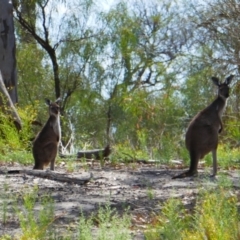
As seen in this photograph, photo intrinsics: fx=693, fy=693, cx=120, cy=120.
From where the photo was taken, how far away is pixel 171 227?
168 inches

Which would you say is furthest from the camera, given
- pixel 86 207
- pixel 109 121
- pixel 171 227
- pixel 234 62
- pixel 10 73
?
pixel 109 121

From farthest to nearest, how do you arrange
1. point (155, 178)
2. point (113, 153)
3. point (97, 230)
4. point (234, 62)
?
point (234, 62) → point (113, 153) → point (155, 178) → point (97, 230)

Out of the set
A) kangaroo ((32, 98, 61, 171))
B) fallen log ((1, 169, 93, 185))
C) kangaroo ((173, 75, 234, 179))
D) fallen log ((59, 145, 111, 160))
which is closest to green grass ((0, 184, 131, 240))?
fallen log ((1, 169, 93, 185))

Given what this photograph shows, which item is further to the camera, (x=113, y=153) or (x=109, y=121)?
(x=109, y=121)

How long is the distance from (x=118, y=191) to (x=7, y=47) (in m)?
9.81

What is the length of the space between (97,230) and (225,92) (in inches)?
199

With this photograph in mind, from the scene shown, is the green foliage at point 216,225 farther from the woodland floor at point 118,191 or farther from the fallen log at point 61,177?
the fallen log at point 61,177

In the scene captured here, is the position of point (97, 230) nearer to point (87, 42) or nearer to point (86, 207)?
point (86, 207)

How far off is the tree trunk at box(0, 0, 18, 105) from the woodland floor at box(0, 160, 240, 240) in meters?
7.26

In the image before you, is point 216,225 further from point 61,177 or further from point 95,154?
point 95,154

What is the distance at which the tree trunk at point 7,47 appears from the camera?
53.8 feet

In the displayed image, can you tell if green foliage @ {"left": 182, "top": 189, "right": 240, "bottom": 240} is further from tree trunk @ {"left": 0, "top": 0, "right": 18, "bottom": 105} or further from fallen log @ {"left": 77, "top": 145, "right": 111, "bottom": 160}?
tree trunk @ {"left": 0, "top": 0, "right": 18, "bottom": 105}

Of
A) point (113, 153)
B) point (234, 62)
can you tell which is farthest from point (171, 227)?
point (234, 62)

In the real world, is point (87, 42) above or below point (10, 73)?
above
